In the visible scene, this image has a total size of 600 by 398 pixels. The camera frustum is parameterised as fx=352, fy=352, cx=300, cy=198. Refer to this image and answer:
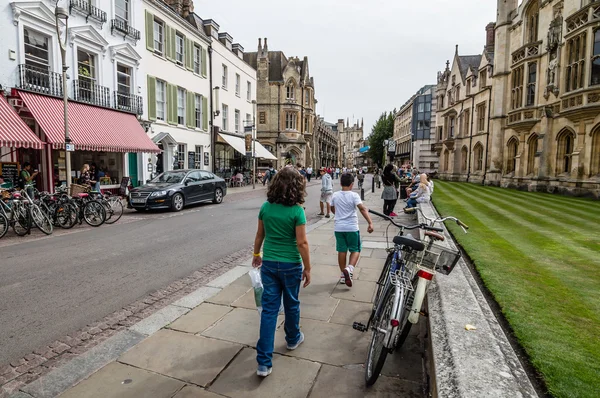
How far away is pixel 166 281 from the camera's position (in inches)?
217

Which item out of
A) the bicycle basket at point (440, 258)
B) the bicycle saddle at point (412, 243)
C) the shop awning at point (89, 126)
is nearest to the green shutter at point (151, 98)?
the shop awning at point (89, 126)

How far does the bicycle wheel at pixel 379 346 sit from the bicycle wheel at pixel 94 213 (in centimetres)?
991

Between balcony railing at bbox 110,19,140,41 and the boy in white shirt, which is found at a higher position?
balcony railing at bbox 110,19,140,41

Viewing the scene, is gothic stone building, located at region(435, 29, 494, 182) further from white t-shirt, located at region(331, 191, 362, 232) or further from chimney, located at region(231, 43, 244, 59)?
white t-shirt, located at region(331, 191, 362, 232)

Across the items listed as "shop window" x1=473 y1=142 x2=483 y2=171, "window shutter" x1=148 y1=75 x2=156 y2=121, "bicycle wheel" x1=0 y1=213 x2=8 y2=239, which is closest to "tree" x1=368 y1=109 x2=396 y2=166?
"shop window" x1=473 y1=142 x2=483 y2=171

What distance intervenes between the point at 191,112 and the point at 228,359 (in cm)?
2199

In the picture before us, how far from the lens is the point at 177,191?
13555mm

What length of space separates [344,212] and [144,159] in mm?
16344

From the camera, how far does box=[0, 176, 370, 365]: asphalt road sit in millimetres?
4066

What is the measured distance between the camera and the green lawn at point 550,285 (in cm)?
282

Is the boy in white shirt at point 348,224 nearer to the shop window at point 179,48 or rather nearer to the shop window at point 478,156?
the shop window at point 179,48

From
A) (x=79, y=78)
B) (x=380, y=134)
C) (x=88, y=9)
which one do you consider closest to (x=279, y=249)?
(x=79, y=78)

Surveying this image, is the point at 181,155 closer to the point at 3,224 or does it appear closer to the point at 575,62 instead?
the point at 3,224

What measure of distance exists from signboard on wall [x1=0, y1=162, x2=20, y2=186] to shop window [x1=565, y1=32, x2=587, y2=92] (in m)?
24.5
